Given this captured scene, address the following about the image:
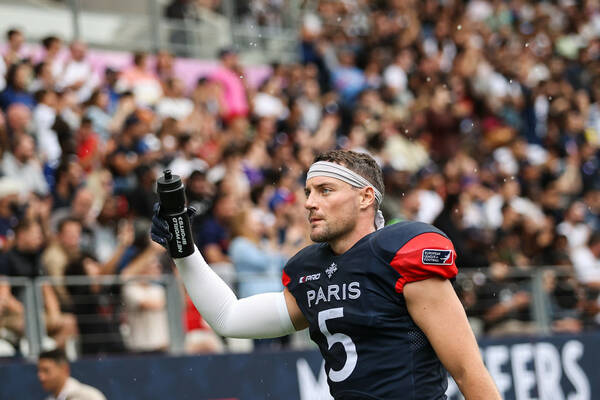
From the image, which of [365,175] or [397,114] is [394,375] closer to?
[365,175]

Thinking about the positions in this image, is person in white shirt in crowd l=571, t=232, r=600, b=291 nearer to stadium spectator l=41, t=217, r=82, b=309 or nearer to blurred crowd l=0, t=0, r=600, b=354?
blurred crowd l=0, t=0, r=600, b=354

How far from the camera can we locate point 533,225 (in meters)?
12.4

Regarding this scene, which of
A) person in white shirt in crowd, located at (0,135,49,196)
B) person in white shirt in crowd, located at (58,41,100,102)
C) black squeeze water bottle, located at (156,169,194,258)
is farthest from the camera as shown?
person in white shirt in crowd, located at (58,41,100,102)

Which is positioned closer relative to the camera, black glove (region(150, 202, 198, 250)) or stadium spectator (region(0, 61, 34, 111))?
black glove (region(150, 202, 198, 250))

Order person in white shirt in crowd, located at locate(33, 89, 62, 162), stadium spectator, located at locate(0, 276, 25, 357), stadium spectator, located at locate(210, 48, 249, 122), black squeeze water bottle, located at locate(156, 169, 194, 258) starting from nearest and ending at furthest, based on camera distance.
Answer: black squeeze water bottle, located at locate(156, 169, 194, 258)
stadium spectator, located at locate(0, 276, 25, 357)
person in white shirt in crowd, located at locate(33, 89, 62, 162)
stadium spectator, located at locate(210, 48, 249, 122)

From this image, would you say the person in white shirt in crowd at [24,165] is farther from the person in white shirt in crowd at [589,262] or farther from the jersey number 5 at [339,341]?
the person in white shirt in crowd at [589,262]

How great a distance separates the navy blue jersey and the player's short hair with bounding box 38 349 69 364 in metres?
3.54

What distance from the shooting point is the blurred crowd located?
8570 millimetres

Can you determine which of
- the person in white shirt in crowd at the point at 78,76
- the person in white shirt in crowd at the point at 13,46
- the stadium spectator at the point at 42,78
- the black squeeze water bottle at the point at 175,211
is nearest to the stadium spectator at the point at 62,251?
the stadium spectator at the point at 42,78

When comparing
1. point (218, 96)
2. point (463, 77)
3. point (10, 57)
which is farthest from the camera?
point (463, 77)

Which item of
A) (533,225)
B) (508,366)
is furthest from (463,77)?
(508,366)

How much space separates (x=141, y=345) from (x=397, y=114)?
260 inches

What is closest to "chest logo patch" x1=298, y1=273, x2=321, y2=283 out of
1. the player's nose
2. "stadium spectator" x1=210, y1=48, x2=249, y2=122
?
the player's nose

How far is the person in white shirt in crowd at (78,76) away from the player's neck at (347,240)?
6734 millimetres
